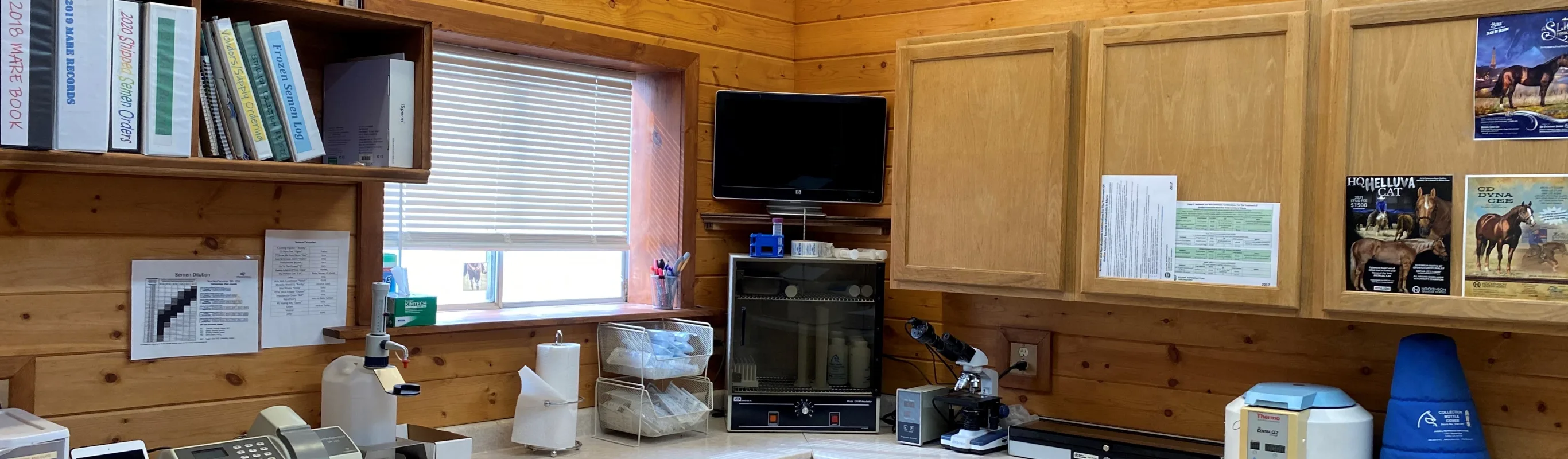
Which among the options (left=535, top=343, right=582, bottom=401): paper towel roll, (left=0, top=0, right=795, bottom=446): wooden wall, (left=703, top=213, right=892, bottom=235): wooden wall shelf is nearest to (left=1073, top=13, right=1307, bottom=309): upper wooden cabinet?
(left=703, top=213, right=892, bottom=235): wooden wall shelf

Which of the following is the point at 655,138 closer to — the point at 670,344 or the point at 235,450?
the point at 670,344

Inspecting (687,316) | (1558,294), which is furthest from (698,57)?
(1558,294)

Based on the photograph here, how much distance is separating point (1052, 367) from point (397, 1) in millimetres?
2012

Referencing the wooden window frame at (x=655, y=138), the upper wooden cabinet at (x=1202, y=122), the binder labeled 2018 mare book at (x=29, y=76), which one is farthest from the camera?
the wooden window frame at (x=655, y=138)

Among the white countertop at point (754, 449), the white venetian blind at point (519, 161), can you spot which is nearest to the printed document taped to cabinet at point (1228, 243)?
the white countertop at point (754, 449)

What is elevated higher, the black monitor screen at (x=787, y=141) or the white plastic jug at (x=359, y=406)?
the black monitor screen at (x=787, y=141)

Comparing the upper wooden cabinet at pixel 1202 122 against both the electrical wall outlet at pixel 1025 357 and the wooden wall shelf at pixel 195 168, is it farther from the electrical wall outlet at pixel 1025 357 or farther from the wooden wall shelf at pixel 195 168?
the wooden wall shelf at pixel 195 168

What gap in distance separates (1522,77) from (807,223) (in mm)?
1901

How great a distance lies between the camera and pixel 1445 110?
7.72 ft

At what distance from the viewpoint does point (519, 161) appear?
127 inches

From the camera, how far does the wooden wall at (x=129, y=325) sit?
2.27m

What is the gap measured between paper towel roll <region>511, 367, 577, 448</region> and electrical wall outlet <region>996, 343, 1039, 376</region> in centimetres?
127

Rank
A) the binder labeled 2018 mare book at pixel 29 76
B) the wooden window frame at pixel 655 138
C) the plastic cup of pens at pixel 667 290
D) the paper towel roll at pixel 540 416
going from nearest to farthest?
the binder labeled 2018 mare book at pixel 29 76 → the paper towel roll at pixel 540 416 → the wooden window frame at pixel 655 138 → the plastic cup of pens at pixel 667 290

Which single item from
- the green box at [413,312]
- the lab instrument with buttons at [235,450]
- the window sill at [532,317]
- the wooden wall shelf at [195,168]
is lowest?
the lab instrument with buttons at [235,450]
